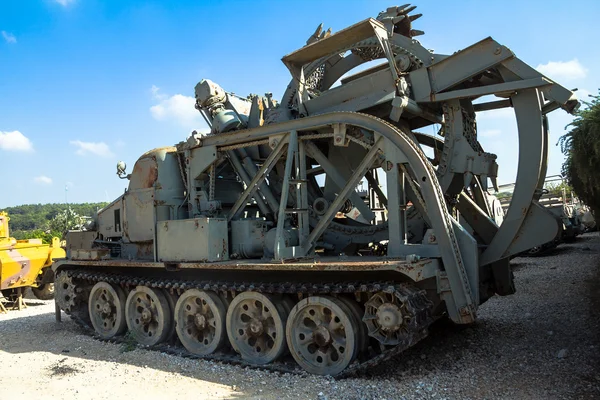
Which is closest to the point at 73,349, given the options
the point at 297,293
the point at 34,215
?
the point at 297,293

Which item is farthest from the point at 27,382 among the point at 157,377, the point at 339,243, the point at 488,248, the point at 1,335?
the point at 488,248

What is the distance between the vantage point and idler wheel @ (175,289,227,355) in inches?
338

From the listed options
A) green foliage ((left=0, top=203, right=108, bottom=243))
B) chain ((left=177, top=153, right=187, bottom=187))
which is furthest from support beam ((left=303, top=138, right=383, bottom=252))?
green foliage ((left=0, top=203, right=108, bottom=243))

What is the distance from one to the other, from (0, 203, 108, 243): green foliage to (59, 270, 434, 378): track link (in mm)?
27501

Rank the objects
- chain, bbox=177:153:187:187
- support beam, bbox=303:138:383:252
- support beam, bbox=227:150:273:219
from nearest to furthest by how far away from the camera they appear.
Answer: support beam, bbox=303:138:383:252 < support beam, bbox=227:150:273:219 < chain, bbox=177:153:187:187

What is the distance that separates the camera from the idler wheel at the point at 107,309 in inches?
409

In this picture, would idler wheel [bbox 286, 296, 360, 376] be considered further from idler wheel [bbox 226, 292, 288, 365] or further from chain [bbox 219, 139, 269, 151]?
chain [bbox 219, 139, 269, 151]

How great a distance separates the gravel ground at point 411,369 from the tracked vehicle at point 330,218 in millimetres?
489

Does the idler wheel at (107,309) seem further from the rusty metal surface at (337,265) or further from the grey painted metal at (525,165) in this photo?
the grey painted metal at (525,165)

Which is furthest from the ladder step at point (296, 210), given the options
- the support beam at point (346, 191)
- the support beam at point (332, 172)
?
the support beam at point (332, 172)

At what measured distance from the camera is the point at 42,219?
97.0 m

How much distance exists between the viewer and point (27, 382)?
7824mm

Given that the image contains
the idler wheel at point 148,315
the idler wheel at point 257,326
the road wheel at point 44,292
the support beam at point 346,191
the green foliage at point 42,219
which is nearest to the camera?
the support beam at point 346,191

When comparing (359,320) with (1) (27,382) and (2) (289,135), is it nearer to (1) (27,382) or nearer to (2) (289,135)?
(2) (289,135)
